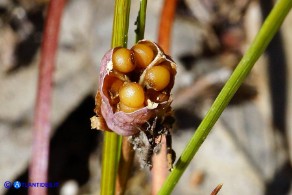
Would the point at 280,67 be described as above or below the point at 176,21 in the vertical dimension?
below

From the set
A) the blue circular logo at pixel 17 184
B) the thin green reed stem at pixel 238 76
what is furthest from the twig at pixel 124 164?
the blue circular logo at pixel 17 184

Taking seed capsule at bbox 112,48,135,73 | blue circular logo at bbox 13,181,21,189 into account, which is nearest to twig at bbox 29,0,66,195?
blue circular logo at bbox 13,181,21,189

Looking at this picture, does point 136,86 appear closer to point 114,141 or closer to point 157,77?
point 157,77

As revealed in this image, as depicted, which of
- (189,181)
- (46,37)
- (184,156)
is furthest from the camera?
(189,181)

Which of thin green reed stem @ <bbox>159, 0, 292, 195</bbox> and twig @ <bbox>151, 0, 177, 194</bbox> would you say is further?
twig @ <bbox>151, 0, 177, 194</bbox>

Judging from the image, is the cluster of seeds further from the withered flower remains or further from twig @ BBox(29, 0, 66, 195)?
twig @ BBox(29, 0, 66, 195)

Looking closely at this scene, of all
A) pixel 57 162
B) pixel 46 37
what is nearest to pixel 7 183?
pixel 57 162

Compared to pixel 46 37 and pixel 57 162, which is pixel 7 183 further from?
pixel 46 37
